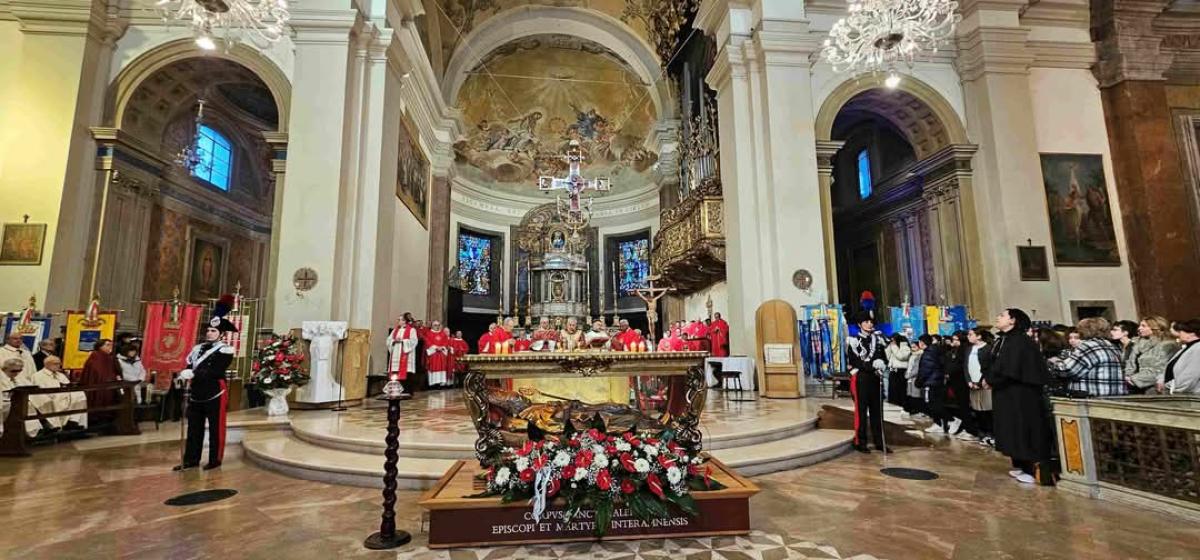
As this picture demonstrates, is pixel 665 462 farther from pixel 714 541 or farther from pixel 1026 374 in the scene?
pixel 1026 374

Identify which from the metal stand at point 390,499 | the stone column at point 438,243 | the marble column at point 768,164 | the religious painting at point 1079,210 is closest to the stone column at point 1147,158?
the religious painting at point 1079,210

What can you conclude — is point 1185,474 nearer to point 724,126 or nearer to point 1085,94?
point 724,126

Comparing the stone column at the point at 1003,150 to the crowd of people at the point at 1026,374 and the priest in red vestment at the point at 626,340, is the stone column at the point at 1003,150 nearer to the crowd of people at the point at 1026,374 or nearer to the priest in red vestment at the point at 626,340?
the crowd of people at the point at 1026,374

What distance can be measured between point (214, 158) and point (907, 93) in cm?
1665

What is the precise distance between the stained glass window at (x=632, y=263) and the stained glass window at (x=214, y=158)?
13207mm

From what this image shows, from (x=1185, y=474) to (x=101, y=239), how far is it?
1425cm

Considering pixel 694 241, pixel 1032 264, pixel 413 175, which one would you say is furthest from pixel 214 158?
pixel 1032 264

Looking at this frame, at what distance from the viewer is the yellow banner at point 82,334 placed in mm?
7777

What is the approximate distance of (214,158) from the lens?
1330 centimetres

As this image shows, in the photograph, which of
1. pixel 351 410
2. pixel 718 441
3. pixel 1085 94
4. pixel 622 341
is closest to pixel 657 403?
pixel 622 341

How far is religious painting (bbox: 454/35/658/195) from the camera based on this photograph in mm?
19188

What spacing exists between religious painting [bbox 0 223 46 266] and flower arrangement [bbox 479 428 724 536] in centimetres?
1005

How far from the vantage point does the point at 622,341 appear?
4.88m

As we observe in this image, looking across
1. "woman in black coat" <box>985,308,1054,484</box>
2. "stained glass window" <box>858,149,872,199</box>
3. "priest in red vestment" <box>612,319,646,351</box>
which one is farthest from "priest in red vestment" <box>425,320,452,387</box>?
"stained glass window" <box>858,149,872,199</box>
